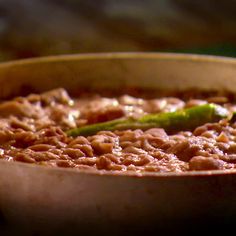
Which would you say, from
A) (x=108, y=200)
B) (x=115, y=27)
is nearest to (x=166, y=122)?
(x=108, y=200)

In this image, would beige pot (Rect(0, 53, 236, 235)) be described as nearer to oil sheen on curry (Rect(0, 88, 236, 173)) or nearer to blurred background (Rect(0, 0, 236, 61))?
oil sheen on curry (Rect(0, 88, 236, 173))

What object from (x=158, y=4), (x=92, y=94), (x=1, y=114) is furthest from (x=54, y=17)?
(x=1, y=114)

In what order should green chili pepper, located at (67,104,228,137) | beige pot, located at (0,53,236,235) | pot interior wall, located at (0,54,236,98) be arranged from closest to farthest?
beige pot, located at (0,53,236,235) < green chili pepper, located at (67,104,228,137) < pot interior wall, located at (0,54,236,98)

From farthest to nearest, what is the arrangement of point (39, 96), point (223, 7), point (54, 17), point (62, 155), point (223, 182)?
point (223, 7) < point (54, 17) < point (39, 96) < point (62, 155) < point (223, 182)

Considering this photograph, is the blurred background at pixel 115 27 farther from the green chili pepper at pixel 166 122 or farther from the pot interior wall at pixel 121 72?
the green chili pepper at pixel 166 122

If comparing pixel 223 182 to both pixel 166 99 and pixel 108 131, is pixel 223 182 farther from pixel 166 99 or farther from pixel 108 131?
pixel 166 99

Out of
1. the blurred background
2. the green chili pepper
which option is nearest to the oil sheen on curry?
the green chili pepper

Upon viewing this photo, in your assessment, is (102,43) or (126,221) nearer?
(126,221)
